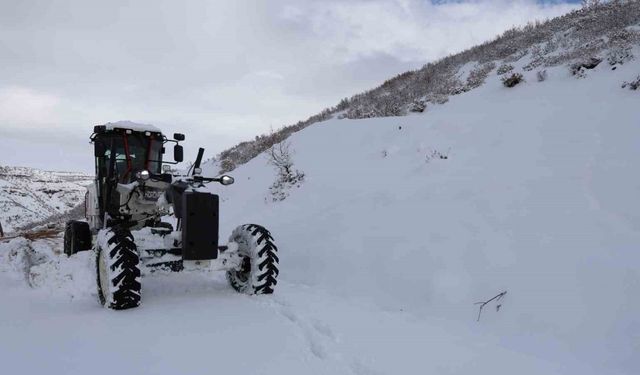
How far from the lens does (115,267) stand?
16.0ft

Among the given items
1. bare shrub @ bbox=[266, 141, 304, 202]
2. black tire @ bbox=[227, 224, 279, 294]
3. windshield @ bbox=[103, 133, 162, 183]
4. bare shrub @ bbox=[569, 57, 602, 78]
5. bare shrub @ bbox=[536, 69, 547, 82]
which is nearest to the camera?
black tire @ bbox=[227, 224, 279, 294]

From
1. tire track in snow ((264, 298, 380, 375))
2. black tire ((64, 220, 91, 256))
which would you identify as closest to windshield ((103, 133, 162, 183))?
black tire ((64, 220, 91, 256))

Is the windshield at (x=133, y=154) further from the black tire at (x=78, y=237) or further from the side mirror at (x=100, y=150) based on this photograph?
the black tire at (x=78, y=237)

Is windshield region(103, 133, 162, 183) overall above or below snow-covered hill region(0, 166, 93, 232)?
above

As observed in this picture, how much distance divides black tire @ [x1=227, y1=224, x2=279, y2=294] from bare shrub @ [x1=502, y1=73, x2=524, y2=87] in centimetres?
800

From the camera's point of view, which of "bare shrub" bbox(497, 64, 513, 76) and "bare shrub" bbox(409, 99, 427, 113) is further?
"bare shrub" bbox(409, 99, 427, 113)

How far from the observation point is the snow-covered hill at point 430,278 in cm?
376

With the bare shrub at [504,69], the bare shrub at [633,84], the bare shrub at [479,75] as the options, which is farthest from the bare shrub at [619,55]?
the bare shrub at [479,75]

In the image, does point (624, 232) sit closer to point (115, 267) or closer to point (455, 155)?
point (455, 155)

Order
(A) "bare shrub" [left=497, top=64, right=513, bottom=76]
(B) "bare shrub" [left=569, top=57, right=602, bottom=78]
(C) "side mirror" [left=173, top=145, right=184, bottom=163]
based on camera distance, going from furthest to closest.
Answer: (A) "bare shrub" [left=497, top=64, right=513, bottom=76] < (B) "bare shrub" [left=569, top=57, right=602, bottom=78] < (C) "side mirror" [left=173, top=145, right=184, bottom=163]

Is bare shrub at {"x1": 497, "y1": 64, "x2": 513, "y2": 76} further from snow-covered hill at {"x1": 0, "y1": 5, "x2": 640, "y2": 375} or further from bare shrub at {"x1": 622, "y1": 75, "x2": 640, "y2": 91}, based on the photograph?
bare shrub at {"x1": 622, "y1": 75, "x2": 640, "y2": 91}

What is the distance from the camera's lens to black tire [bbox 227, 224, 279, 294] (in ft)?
18.5

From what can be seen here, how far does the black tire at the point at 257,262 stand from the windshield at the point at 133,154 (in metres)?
2.28

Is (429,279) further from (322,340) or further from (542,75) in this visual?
(542,75)
